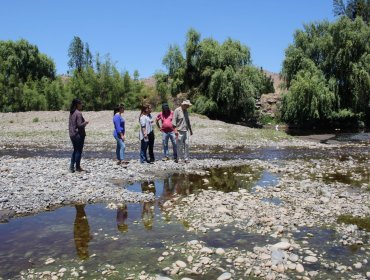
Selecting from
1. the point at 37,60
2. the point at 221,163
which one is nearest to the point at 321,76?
the point at 221,163

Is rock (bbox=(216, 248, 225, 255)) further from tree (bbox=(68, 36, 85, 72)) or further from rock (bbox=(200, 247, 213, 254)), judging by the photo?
tree (bbox=(68, 36, 85, 72))

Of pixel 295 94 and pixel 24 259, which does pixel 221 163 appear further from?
pixel 295 94

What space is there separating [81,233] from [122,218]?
1.31m

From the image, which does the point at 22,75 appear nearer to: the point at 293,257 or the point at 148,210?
the point at 148,210

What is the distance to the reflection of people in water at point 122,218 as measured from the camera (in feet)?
29.1

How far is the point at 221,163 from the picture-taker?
19.3m

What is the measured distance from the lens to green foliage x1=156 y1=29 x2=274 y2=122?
4559cm

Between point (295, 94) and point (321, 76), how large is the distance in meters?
4.03

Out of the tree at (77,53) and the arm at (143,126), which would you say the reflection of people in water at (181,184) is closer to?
the arm at (143,126)

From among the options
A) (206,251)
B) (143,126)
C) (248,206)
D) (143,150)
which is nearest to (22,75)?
(143,150)

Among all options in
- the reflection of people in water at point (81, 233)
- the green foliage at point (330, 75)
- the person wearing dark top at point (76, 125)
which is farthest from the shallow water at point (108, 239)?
the green foliage at point (330, 75)

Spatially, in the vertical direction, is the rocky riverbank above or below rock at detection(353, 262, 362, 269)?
above

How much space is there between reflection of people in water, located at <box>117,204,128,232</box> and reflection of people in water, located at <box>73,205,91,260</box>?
2.34 ft

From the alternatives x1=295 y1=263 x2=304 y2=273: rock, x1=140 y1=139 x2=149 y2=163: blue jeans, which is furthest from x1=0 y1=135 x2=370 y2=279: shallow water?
x1=140 y1=139 x2=149 y2=163: blue jeans
